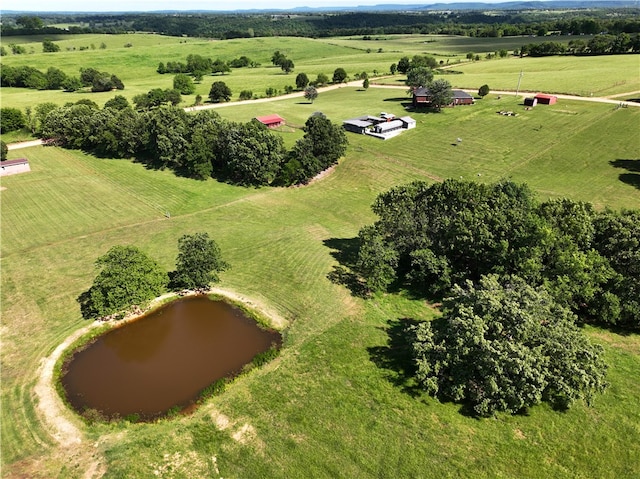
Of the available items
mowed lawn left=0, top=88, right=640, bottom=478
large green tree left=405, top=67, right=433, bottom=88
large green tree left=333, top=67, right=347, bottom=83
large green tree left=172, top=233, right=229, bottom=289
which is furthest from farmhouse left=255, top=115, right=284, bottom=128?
large green tree left=172, top=233, right=229, bottom=289

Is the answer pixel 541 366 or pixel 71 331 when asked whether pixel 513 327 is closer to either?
pixel 541 366

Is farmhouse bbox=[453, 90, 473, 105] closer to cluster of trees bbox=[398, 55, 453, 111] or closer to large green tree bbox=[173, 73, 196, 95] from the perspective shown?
cluster of trees bbox=[398, 55, 453, 111]

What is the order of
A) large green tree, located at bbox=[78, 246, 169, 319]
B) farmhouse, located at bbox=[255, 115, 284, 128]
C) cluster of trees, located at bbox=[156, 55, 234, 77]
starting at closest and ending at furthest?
large green tree, located at bbox=[78, 246, 169, 319]
farmhouse, located at bbox=[255, 115, 284, 128]
cluster of trees, located at bbox=[156, 55, 234, 77]

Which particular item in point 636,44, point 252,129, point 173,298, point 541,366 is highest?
point 636,44

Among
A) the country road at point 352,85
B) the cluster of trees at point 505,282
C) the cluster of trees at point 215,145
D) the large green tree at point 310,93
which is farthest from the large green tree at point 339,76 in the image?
the cluster of trees at point 505,282

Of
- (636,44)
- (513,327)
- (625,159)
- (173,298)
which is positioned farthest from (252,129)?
(636,44)

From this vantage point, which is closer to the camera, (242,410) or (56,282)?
(242,410)

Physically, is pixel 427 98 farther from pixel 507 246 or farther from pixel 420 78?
pixel 507 246
